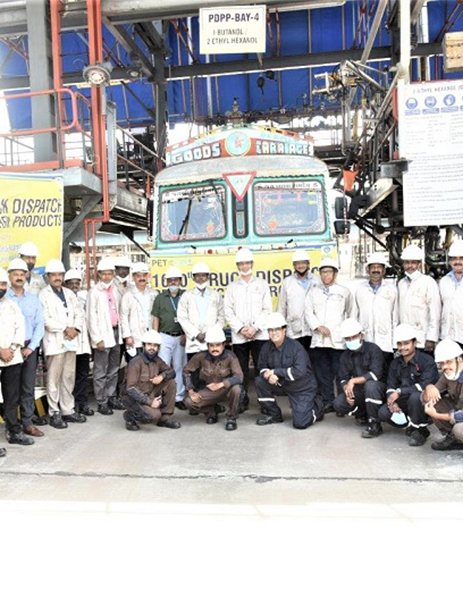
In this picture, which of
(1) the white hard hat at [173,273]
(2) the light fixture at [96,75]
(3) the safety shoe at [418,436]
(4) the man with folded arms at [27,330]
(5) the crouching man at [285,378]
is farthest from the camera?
(2) the light fixture at [96,75]

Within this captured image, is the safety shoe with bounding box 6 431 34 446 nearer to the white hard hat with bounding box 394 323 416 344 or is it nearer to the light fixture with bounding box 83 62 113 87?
the white hard hat with bounding box 394 323 416 344

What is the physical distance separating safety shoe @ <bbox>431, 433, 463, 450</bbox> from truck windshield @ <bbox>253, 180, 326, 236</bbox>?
3.43 m

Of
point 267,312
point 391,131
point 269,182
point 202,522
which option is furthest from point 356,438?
point 391,131

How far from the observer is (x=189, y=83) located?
55.3 ft

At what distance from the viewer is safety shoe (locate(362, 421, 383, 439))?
19.6ft

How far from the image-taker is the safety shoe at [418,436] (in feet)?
18.5

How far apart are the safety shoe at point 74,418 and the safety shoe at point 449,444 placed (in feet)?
13.0

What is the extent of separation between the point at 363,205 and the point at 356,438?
5313mm

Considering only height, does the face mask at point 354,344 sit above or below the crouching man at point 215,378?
above

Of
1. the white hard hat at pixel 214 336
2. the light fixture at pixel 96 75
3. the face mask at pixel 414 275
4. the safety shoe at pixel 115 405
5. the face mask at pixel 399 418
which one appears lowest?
the safety shoe at pixel 115 405

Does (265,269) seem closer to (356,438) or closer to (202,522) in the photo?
(356,438)

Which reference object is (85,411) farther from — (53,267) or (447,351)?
(447,351)

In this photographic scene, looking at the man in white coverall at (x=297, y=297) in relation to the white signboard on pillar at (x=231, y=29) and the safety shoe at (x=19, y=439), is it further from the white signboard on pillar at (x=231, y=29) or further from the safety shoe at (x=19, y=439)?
the white signboard on pillar at (x=231, y=29)

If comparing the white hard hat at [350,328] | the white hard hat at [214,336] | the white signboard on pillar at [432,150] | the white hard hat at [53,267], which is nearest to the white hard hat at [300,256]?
the white hard hat at [350,328]
